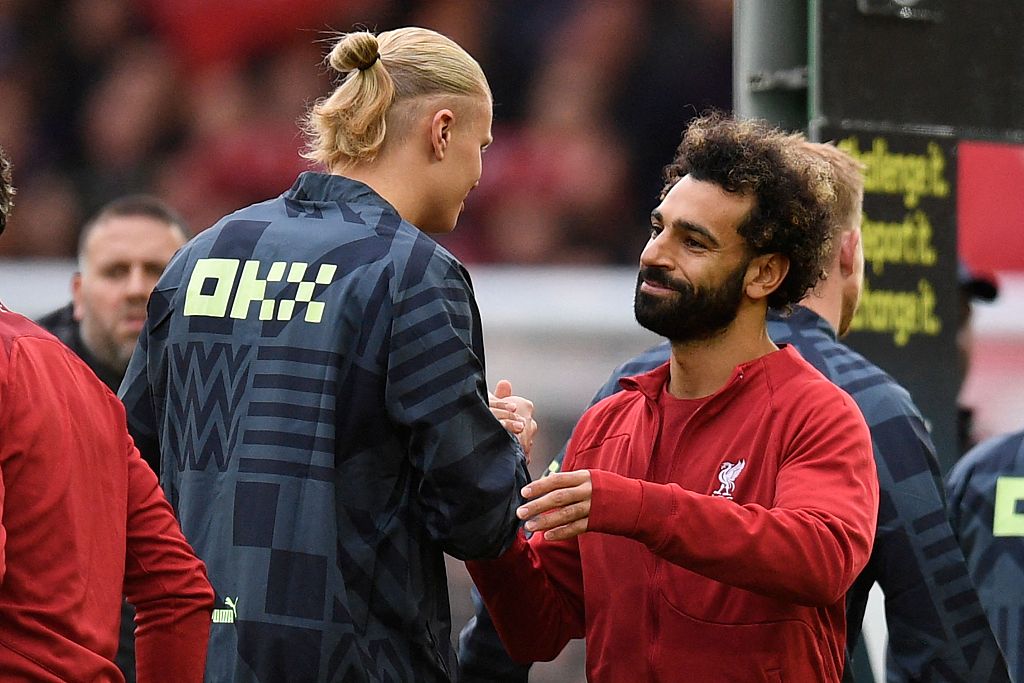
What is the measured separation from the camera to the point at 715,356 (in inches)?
123

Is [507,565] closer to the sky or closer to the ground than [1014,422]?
closer to the sky

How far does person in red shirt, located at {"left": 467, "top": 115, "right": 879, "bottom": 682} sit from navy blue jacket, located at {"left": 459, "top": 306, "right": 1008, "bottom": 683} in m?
0.34

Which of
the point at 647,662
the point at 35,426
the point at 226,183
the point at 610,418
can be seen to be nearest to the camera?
the point at 35,426

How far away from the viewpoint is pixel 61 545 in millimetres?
2309

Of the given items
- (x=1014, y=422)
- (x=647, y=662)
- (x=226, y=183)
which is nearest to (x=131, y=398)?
(x=647, y=662)

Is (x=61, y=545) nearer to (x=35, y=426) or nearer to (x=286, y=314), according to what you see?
(x=35, y=426)

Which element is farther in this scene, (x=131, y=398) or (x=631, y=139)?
(x=631, y=139)

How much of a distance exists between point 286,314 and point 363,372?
16 centimetres

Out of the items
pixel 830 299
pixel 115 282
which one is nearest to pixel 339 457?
pixel 830 299

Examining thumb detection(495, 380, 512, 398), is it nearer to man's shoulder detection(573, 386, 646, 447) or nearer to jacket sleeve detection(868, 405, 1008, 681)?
man's shoulder detection(573, 386, 646, 447)

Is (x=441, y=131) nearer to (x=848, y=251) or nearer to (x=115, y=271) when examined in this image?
(x=848, y=251)

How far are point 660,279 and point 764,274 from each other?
21 cm

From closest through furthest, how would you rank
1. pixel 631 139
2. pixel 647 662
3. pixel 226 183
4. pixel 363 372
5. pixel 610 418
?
pixel 363 372 → pixel 647 662 → pixel 610 418 → pixel 226 183 → pixel 631 139

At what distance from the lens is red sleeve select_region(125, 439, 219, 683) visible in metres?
2.54
